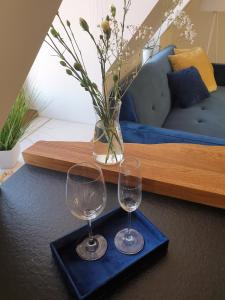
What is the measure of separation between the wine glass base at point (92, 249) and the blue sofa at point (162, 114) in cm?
83

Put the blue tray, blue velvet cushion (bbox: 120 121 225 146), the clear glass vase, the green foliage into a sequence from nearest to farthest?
the blue tray, the clear glass vase, blue velvet cushion (bbox: 120 121 225 146), the green foliage

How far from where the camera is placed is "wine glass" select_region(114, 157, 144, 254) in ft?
2.23

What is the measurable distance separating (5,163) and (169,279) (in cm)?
135

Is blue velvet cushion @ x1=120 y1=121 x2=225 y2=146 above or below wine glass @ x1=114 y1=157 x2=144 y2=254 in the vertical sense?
below

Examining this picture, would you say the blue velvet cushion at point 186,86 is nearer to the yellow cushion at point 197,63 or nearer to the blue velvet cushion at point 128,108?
the yellow cushion at point 197,63

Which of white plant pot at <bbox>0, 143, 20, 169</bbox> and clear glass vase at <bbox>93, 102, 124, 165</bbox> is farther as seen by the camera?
white plant pot at <bbox>0, 143, 20, 169</bbox>

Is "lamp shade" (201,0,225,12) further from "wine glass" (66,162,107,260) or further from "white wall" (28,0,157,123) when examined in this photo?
"wine glass" (66,162,107,260)

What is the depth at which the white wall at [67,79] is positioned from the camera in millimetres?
1960

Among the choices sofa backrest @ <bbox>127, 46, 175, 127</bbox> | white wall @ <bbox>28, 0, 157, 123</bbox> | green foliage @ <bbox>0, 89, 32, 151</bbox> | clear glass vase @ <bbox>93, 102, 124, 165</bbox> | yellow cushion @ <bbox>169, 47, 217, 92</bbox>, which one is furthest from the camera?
yellow cushion @ <bbox>169, 47, 217, 92</bbox>

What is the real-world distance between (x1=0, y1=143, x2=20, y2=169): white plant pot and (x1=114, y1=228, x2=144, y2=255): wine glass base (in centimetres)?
117

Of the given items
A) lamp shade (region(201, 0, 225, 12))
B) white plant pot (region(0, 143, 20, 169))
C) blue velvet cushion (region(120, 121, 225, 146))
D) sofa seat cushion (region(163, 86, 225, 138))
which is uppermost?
lamp shade (region(201, 0, 225, 12))

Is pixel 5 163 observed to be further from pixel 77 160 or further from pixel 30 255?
pixel 30 255

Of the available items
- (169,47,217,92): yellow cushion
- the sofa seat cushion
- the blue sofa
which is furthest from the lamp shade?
the sofa seat cushion

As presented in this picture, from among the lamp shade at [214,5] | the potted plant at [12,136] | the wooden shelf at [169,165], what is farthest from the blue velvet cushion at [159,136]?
the lamp shade at [214,5]
